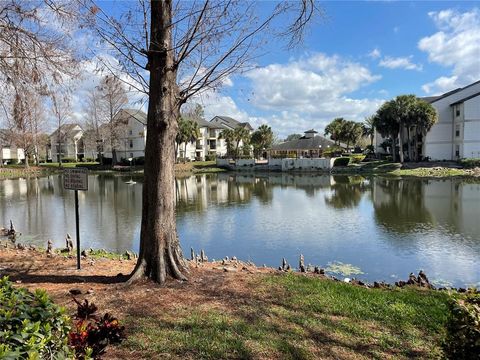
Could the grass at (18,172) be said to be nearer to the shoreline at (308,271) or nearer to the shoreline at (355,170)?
the shoreline at (355,170)

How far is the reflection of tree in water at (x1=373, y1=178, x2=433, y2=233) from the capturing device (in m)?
17.2

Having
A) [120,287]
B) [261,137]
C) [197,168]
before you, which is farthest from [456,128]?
[120,287]

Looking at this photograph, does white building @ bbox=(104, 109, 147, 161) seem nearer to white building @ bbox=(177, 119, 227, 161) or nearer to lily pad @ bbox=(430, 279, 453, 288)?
white building @ bbox=(177, 119, 227, 161)

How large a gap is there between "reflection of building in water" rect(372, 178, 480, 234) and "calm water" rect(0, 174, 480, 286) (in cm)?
5

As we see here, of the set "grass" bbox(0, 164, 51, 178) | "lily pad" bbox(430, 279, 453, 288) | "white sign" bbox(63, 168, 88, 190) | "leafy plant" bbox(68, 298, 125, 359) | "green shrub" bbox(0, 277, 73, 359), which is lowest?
"lily pad" bbox(430, 279, 453, 288)

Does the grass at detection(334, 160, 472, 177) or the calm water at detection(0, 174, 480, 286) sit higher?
the grass at detection(334, 160, 472, 177)

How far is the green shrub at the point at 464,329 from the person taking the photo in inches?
115

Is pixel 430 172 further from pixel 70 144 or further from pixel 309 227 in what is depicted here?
pixel 70 144

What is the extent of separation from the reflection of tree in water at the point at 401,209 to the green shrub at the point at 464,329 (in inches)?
533

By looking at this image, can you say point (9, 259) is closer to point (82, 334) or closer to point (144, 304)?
point (144, 304)

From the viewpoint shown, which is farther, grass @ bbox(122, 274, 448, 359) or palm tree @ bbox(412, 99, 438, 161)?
palm tree @ bbox(412, 99, 438, 161)

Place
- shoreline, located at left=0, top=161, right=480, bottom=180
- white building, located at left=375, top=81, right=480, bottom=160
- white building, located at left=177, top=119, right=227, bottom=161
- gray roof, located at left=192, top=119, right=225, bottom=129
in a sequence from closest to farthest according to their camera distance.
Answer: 1. shoreline, located at left=0, top=161, right=480, bottom=180
2. white building, located at left=375, top=81, right=480, bottom=160
3. white building, located at left=177, top=119, right=227, bottom=161
4. gray roof, located at left=192, top=119, right=225, bottom=129

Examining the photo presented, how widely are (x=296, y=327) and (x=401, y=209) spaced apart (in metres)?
19.0

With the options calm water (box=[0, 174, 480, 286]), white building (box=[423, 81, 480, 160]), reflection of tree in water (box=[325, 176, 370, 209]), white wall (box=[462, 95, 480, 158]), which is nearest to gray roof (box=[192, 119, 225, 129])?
white building (box=[423, 81, 480, 160])
